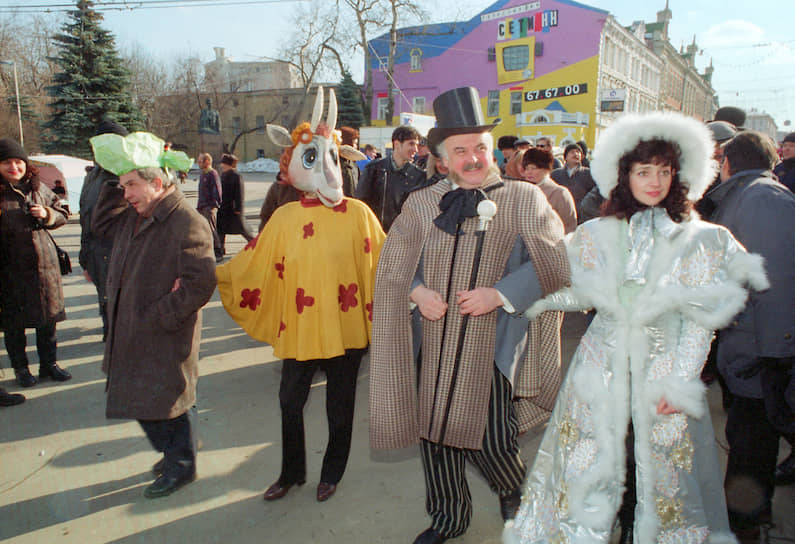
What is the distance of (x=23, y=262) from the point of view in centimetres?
417

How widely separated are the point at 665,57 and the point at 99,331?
44.6 m

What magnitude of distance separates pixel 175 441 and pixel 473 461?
5.40 ft

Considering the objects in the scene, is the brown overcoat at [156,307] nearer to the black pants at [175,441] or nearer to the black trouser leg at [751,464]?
the black pants at [175,441]

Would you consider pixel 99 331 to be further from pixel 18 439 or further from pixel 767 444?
pixel 767 444

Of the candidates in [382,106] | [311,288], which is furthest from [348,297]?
[382,106]

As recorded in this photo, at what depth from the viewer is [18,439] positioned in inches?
139

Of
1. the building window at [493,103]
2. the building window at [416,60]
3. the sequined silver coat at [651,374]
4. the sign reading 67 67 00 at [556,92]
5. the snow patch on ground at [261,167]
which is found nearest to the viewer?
the sequined silver coat at [651,374]

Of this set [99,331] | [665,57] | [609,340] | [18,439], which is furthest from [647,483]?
[665,57]

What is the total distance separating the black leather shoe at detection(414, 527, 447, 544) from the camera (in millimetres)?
2439

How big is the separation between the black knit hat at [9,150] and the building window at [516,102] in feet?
91.6

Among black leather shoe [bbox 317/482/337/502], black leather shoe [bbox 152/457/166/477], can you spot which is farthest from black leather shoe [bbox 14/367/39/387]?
black leather shoe [bbox 317/482/337/502]

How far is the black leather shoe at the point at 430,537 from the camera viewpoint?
2.44m

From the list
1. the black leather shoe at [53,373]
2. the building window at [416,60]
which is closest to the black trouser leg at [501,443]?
the black leather shoe at [53,373]

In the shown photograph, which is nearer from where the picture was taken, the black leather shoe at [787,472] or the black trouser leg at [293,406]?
the black trouser leg at [293,406]
